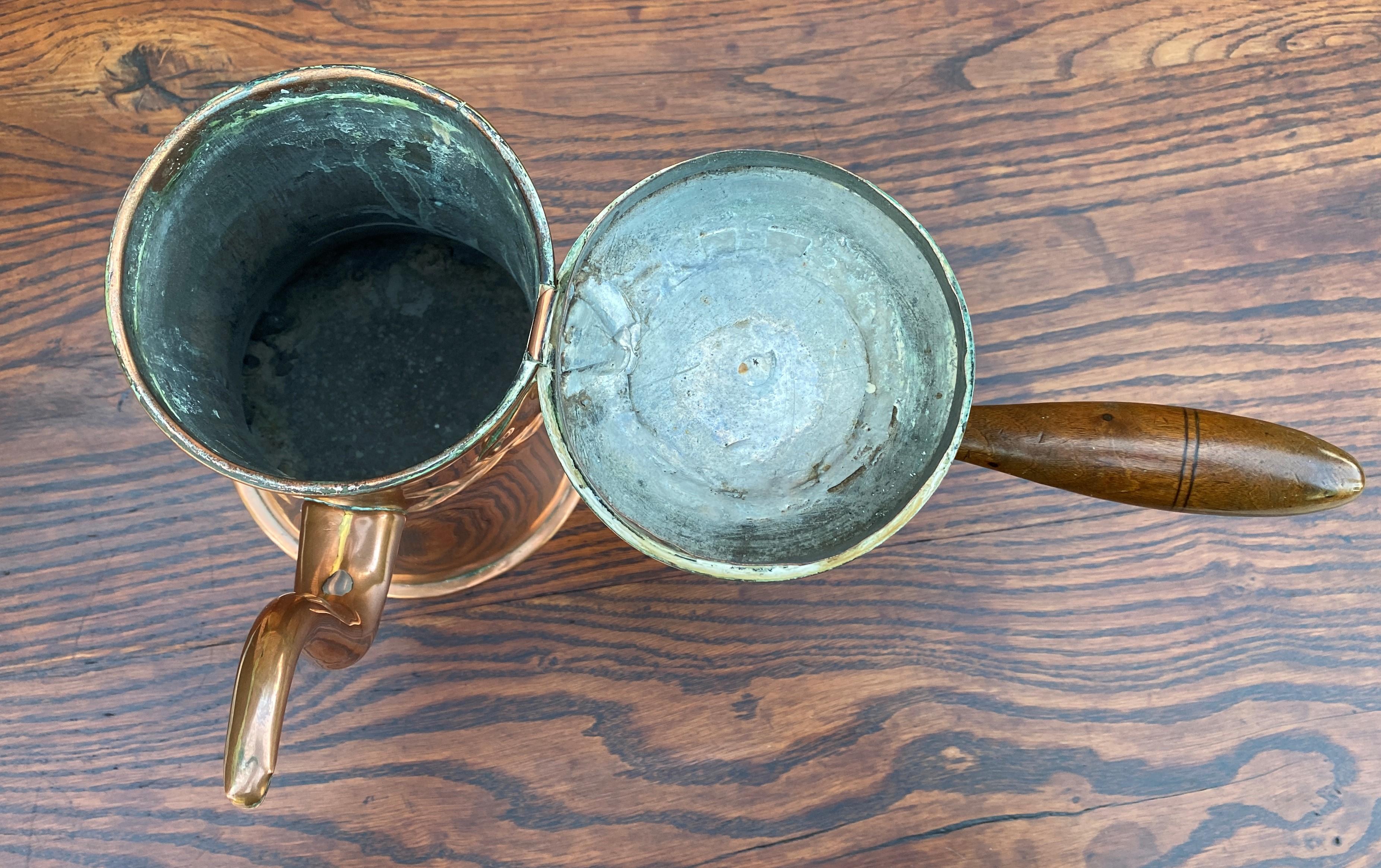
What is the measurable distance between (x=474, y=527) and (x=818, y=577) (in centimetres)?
22

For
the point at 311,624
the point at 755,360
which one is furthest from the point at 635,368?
the point at 311,624

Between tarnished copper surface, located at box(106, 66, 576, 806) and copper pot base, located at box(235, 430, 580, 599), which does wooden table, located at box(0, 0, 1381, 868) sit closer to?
copper pot base, located at box(235, 430, 580, 599)

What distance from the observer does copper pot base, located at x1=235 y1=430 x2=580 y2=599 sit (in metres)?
0.50

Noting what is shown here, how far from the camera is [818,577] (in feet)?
1.87

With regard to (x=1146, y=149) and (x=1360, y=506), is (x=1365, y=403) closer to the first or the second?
(x=1360, y=506)

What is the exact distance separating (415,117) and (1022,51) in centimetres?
43

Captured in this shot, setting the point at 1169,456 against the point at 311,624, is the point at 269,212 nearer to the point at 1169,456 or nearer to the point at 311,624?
the point at 311,624

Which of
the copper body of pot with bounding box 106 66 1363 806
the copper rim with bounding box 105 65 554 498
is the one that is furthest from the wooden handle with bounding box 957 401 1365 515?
the copper rim with bounding box 105 65 554 498

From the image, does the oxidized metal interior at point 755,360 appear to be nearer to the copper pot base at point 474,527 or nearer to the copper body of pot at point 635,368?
the copper body of pot at point 635,368

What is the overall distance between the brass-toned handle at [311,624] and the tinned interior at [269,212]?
0.04 metres

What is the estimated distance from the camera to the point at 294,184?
39cm

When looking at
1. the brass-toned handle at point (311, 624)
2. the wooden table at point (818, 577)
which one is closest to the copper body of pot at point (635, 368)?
the brass-toned handle at point (311, 624)

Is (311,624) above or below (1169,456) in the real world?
below

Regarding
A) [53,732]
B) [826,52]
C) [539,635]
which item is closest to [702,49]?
[826,52]
